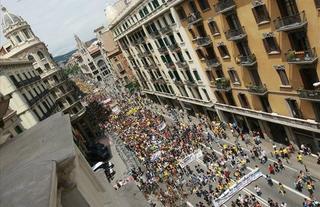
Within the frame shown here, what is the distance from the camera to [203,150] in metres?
43.0

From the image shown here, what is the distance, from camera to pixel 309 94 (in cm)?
2914

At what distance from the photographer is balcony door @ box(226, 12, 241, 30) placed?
3428 centimetres

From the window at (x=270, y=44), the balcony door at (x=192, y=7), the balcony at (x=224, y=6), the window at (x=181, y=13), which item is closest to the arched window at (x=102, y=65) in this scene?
the window at (x=181, y=13)

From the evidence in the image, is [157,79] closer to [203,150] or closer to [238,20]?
[203,150]

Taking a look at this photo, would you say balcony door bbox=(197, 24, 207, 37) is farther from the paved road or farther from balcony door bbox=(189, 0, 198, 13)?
the paved road

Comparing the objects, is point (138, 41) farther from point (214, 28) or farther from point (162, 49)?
point (214, 28)

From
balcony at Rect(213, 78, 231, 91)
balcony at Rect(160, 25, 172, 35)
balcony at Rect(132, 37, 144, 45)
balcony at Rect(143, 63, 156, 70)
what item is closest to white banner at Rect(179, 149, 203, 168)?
balcony at Rect(213, 78, 231, 91)

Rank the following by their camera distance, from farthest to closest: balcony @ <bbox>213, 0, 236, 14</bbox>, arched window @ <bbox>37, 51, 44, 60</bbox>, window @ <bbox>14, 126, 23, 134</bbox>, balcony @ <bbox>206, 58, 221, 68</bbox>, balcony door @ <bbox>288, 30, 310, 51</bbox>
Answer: arched window @ <bbox>37, 51, 44, 60</bbox> → window @ <bbox>14, 126, 23, 134</bbox> → balcony @ <bbox>206, 58, 221, 68</bbox> → balcony @ <bbox>213, 0, 236, 14</bbox> → balcony door @ <bbox>288, 30, 310, 51</bbox>

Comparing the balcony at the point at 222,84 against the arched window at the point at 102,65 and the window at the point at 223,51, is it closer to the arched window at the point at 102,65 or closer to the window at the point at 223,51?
the window at the point at 223,51

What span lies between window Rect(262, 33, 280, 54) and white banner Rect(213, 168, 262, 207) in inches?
422

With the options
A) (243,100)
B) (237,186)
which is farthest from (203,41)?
(237,186)

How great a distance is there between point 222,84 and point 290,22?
53.6 feet

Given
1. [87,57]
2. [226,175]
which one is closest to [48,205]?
[226,175]

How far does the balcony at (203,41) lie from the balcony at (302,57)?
13256mm
